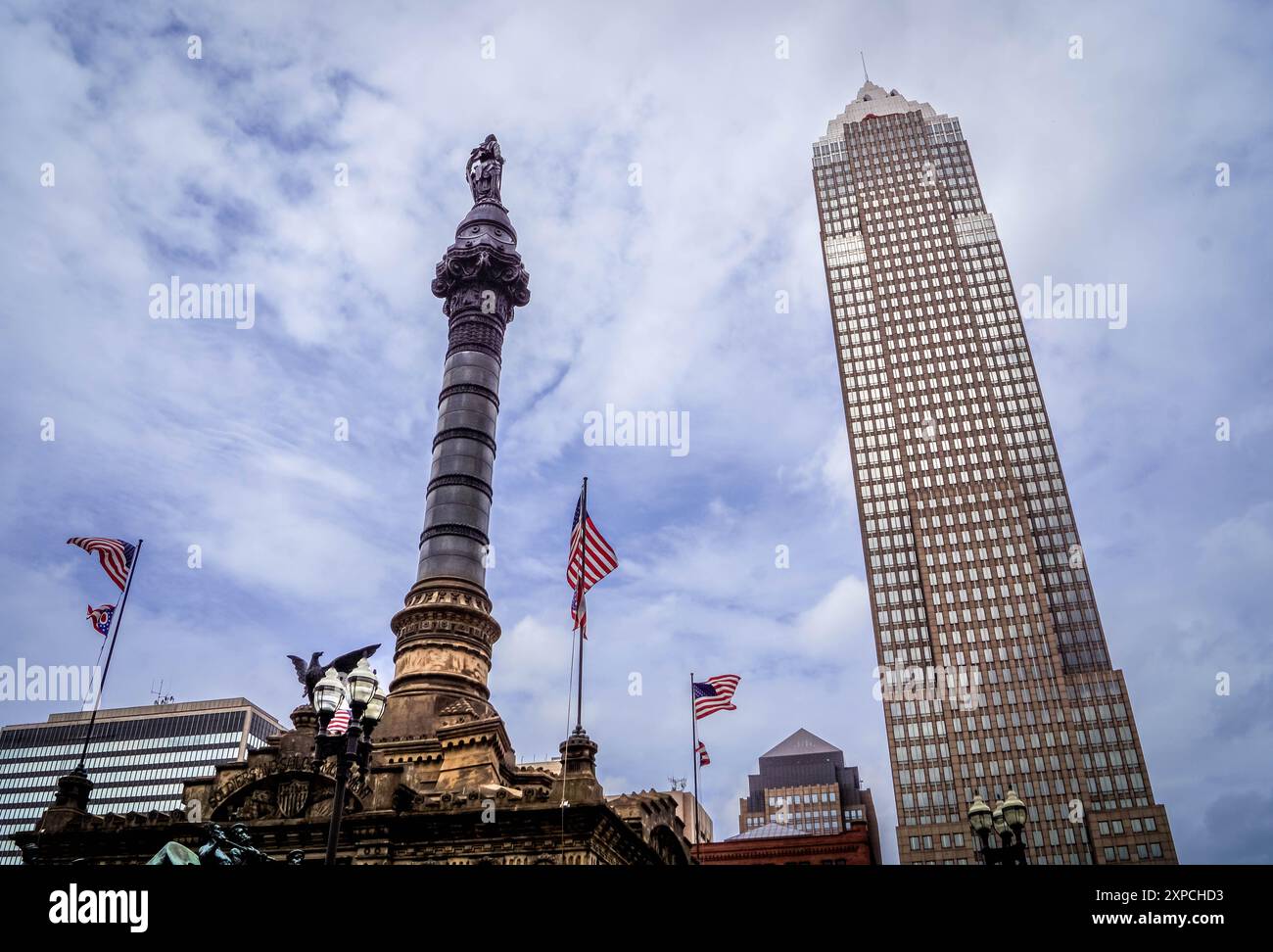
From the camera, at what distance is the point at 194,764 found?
101 metres

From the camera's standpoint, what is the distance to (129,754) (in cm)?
10144

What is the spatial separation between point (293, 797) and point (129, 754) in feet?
299

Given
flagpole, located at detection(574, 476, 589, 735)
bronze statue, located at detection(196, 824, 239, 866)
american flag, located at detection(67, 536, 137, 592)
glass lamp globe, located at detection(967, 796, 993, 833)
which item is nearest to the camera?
bronze statue, located at detection(196, 824, 239, 866)

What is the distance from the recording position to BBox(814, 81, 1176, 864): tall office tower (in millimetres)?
76188

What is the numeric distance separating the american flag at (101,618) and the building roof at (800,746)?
115 m

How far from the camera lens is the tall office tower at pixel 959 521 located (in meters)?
76.2

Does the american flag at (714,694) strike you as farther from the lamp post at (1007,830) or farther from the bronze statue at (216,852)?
the bronze statue at (216,852)

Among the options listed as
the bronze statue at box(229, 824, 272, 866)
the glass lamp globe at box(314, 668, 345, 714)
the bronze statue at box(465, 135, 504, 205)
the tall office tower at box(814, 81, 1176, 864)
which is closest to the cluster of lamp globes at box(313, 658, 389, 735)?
the glass lamp globe at box(314, 668, 345, 714)

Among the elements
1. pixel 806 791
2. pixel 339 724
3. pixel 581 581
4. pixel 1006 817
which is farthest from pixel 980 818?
pixel 806 791

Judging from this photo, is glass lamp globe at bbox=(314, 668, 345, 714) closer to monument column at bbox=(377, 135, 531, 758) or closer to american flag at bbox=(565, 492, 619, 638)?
american flag at bbox=(565, 492, 619, 638)

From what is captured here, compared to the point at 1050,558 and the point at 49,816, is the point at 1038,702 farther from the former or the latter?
the point at 49,816

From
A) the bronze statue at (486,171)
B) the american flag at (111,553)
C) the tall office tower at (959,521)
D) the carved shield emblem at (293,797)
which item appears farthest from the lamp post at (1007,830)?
the tall office tower at (959,521)

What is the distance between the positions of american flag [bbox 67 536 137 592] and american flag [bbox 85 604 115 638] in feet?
4.85
